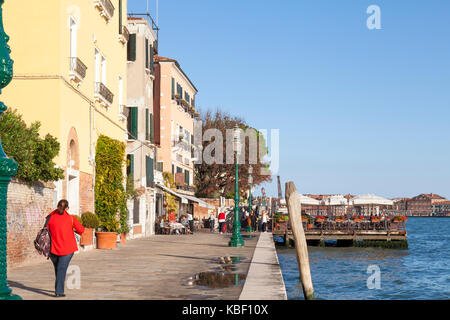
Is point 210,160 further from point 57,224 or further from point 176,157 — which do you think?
point 57,224

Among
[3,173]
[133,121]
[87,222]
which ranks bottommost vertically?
[87,222]

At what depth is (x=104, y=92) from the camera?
81.9 ft

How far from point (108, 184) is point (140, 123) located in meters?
9.43

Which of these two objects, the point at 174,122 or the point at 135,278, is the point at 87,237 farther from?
the point at 174,122

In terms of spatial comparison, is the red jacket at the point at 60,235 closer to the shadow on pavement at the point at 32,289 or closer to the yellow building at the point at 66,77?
the shadow on pavement at the point at 32,289

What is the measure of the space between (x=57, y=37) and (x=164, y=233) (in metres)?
21.4

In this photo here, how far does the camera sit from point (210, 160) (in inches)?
2442

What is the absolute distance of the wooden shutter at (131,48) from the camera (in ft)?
104

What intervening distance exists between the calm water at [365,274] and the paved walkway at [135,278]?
10.4 ft

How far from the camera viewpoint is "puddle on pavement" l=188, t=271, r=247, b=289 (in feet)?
41.1

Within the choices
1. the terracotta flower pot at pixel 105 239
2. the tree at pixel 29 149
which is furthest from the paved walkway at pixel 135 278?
the terracotta flower pot at pixel 105 239

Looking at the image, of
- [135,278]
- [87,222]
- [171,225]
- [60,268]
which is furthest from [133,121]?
[60,268]

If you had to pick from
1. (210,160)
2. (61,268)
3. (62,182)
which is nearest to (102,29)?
(62,182)

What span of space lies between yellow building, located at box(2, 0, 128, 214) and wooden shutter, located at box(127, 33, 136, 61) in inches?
211
